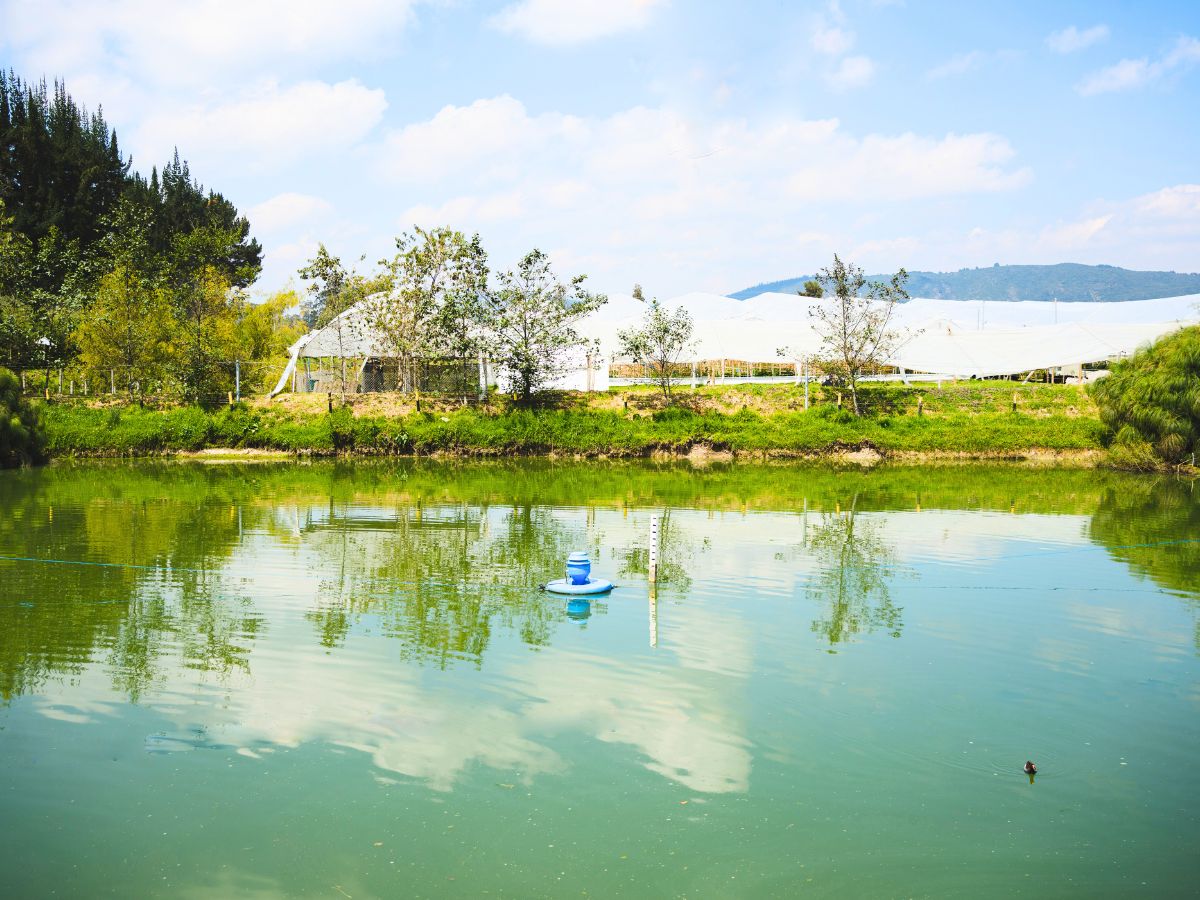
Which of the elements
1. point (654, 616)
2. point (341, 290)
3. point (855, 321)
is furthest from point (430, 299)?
point (654, 616)

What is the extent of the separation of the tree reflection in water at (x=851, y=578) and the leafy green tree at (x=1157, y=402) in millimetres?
18018

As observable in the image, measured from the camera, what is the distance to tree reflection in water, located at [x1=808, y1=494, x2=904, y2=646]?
44.4 ft

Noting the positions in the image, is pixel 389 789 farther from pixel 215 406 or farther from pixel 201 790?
pixel 215 406

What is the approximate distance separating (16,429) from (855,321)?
115 ft

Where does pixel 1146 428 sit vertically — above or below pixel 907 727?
above

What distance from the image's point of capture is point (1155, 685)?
11.0 m

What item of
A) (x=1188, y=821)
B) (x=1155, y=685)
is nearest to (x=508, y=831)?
(x=1188, y=821)

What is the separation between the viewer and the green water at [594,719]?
7070 millimetres

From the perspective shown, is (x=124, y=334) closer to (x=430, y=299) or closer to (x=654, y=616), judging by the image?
(x=430, y=299)

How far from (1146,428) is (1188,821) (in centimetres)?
3269

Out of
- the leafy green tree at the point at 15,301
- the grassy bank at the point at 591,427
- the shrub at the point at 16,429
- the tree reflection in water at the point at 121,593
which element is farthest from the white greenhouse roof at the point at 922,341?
the tree reflection in water at the point at 121,593

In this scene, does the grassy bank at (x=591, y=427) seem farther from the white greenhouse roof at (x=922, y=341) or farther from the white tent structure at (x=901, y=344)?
the white greenhouse roof at (x=922, y=341)

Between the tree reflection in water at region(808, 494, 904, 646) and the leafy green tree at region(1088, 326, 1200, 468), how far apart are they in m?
18.0

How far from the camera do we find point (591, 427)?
4409 centimetres
